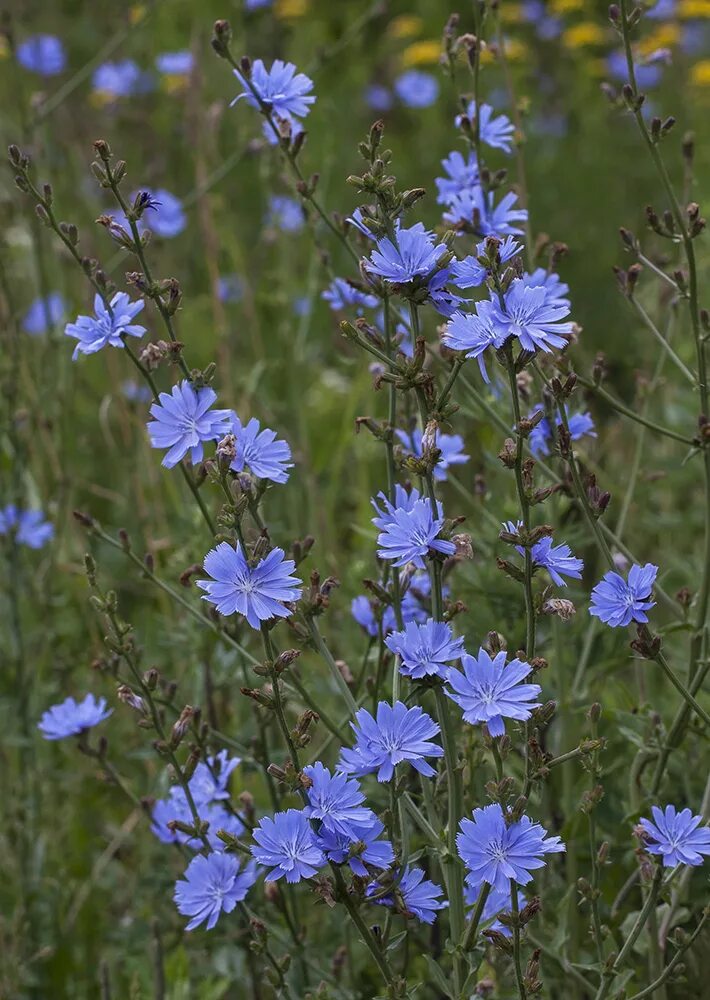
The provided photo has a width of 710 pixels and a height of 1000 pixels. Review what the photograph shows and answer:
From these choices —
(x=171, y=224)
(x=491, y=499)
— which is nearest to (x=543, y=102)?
(x=171, y=224)

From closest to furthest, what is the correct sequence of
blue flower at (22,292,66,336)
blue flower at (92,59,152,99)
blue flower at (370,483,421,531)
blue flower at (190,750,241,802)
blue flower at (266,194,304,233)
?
blue flower at (370,483,421,531) < blue flower at (190,750,241,802) < blue flower at (22,292,66,336) < blue flower at (266,194,304,233) < blue flower at (92,59,152,99)

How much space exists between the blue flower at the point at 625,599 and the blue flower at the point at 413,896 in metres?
0.38

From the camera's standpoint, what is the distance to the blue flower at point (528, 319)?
1.33m

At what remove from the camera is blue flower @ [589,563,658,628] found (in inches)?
59.6

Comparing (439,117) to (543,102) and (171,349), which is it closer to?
(543,102)

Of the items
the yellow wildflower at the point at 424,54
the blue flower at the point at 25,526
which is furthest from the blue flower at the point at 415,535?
the yellow wildflower at the point at 424,54

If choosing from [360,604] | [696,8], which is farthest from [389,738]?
[696,8]

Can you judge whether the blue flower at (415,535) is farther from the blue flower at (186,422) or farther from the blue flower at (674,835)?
the blue flower at (674,835)

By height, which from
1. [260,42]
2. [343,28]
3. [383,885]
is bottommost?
[383,885]

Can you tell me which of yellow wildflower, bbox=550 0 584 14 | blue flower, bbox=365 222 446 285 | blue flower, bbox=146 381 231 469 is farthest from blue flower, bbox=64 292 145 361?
yellow wildflower, bbox=550 0 584 14

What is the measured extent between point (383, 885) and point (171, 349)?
67 centimetres

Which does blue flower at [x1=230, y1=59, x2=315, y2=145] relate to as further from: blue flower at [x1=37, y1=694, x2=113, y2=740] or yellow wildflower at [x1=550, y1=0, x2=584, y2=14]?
yellow wildflower at [x1=550, y1=0, x2=584, y2=14]

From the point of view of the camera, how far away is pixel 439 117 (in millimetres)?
6195

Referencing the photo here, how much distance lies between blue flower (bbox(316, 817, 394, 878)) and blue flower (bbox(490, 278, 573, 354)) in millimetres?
539
